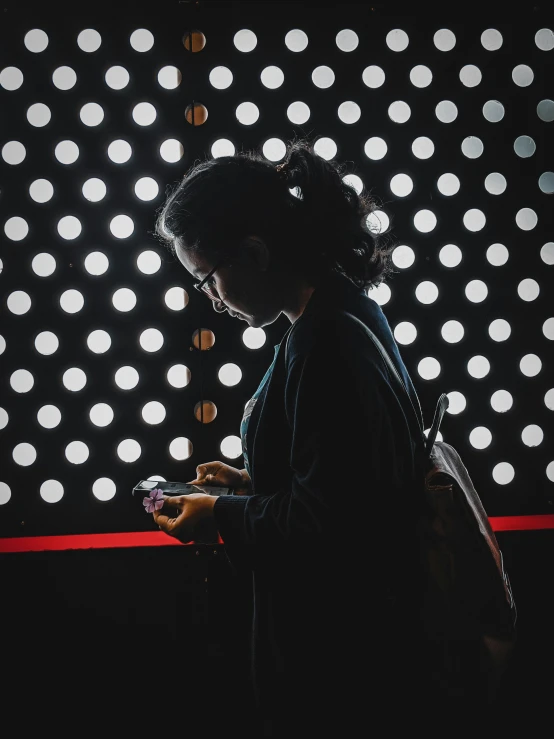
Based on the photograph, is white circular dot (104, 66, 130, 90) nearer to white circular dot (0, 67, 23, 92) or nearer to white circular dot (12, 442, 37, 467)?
white circular dot (0, 67, 23, 92)

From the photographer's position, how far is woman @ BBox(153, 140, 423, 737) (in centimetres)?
75

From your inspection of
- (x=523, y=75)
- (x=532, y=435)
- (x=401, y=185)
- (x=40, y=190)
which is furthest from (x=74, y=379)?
(x=523, y=75)

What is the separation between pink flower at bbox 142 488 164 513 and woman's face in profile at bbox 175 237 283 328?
45 centimetres

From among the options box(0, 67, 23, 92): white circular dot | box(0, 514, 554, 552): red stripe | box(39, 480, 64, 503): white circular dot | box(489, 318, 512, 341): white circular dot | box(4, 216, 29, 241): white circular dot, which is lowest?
box(0, 514, 554, 552): red stripe

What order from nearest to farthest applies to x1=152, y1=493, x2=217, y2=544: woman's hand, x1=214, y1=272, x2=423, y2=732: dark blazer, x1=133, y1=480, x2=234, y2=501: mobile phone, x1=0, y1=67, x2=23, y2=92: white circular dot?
1. x1=214, y1=272, x2=423, y2=732: dark blazer
2. x1=152, y1=493, x2=217, y2=544: woman's hand
3. x1=133, y1=480, x2=234, y2=501: mobile phone
4. x1=0, y1=67, x2=23, y2=92: white circular dot

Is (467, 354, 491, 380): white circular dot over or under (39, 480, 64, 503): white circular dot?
over

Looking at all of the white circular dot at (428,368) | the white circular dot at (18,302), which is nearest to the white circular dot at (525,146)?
the white circular dot at (428,368)

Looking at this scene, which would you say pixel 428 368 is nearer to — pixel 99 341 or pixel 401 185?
pixel 401 185

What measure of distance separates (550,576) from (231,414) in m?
1.30

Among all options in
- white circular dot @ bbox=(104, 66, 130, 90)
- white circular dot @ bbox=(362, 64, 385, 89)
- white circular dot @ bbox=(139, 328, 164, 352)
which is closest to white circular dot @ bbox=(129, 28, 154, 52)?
white circular dot @ bbox=(104, 66, 130, 90)

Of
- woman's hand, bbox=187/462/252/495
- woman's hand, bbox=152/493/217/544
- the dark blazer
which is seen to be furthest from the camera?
woman's hand, bbox=187/462/252/495

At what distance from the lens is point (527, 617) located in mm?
1609

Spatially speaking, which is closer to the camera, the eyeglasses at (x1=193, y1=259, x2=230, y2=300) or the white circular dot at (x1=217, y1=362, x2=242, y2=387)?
the eyeglasses at (x1=193, y1=259, x2=230, y2=300)

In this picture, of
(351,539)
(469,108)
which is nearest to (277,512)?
(351,539)
